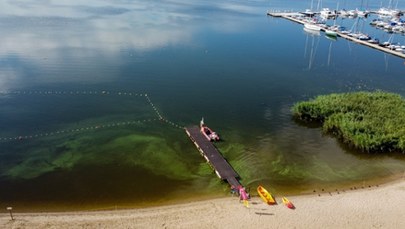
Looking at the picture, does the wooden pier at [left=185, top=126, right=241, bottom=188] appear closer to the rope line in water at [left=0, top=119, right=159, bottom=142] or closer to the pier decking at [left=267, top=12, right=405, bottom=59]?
the rope line in water at [left=0, top=119, right=159, bottom=142]

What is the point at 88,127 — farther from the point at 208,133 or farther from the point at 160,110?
the point at 208,133

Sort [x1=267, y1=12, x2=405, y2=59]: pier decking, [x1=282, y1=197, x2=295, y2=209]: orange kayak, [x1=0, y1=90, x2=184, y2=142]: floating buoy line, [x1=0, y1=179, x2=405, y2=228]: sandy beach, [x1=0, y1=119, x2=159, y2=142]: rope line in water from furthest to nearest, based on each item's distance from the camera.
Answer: [x1=267, y1=12, x2=405, y2=59]: pier decking, [x1=0, y1=90, x2=184, y2=142]: floating buoy line, [x1=0, y1=119, x2=159, y2=142]: rope line in water, [x1=282, y1=197, x2=295, y2=209]: orange kayak, [x1=0, y1=179, x2=405, y2=228]: sandy beach

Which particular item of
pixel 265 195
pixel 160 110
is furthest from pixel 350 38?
pixel 265 195

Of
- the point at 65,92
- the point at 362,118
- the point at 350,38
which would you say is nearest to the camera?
the point at 362,118

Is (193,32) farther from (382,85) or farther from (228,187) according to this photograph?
(228,187)

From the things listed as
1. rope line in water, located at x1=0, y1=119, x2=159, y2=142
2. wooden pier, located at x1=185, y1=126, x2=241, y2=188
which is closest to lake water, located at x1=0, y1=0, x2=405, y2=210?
rope line in water, located at x1=0, y1=119, x2=159, y2=142

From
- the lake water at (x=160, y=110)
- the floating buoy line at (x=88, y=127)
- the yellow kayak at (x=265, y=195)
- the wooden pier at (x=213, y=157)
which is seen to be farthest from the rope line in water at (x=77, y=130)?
the yellow kayak at (x=265, y=195)

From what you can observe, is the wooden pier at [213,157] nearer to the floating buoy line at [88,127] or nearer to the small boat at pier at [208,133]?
the small boat at pier at [208,133]
